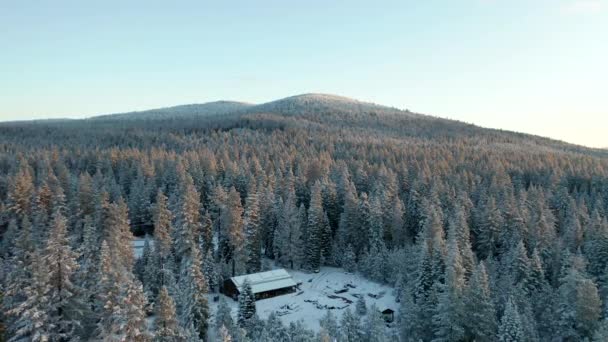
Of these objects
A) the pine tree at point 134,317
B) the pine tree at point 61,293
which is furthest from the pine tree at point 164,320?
the pine tree at point 61,293

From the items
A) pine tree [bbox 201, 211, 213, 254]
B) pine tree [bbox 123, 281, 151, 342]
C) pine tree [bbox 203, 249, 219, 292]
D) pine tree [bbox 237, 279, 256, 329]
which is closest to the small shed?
pine tree [bbox 237, 279, 256, 329]

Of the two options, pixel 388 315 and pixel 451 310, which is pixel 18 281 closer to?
pixel 451 310

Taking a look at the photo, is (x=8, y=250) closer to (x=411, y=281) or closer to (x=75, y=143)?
(x=411, y=281)

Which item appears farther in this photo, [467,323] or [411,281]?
[411,281]

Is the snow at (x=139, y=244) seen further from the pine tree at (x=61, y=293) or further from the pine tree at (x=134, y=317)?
the pine tree at (x=134, y=317)

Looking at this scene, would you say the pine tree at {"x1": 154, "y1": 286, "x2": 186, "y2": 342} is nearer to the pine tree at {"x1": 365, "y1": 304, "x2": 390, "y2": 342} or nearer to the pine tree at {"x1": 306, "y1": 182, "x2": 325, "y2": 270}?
the pine tree at {"x1": 365, "y1": 304, "x2": 390, "y2": 342}

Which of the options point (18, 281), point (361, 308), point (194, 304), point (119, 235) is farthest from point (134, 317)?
point (361, 308)

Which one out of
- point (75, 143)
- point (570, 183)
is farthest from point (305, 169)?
point (75, 143)

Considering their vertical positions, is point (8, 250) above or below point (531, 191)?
below
